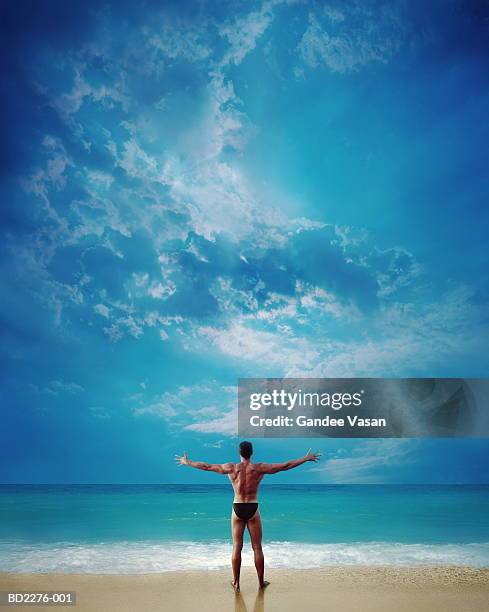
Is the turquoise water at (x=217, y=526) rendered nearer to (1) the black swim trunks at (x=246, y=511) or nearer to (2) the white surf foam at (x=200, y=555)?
(2) the white surf foam at (x=200, y=555)

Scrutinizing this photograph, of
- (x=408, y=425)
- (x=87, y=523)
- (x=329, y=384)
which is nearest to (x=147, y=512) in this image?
(x=87, y=523)

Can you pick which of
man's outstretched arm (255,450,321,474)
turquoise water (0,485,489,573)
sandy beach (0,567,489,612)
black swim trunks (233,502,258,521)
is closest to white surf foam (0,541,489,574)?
turquoise water (0,485,489,573)

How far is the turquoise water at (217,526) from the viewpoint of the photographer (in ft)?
28.0

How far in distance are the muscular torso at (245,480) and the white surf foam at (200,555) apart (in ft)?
8.35

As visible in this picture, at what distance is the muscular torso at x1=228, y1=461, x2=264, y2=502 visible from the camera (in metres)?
5.16

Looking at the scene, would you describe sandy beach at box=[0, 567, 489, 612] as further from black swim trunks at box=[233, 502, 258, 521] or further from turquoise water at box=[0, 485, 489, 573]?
turquoise water at box=[0, 485, 489, 573]

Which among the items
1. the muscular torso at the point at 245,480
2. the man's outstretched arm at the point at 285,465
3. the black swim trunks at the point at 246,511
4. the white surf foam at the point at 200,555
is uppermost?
the man's outstretched arm at the point at 285,465

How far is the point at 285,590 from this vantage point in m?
5.49

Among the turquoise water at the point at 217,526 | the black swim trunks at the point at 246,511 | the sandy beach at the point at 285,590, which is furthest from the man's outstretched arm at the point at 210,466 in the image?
the turquoise water at the point at 217,526

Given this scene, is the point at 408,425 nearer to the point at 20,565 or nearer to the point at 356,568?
the point at 356,568

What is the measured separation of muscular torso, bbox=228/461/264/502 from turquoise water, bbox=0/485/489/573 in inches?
116

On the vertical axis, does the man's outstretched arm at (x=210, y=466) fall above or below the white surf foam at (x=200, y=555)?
above

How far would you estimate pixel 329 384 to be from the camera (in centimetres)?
1227

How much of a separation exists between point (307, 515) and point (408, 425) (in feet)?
12.5
